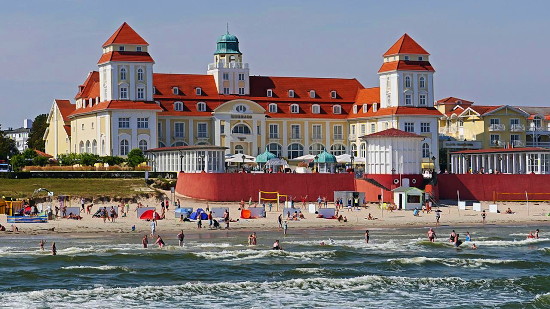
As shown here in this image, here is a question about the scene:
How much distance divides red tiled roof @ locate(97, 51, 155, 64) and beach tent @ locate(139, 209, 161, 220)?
1242 inches

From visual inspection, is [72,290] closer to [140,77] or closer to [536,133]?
[140,77]

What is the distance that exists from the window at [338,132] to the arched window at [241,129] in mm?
9746

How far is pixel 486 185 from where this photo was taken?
96.8 meters

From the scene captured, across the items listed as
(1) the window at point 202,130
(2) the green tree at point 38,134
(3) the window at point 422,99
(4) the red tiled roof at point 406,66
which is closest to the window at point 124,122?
(1) the window at point 202,130

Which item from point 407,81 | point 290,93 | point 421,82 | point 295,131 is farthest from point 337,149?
point 421,82

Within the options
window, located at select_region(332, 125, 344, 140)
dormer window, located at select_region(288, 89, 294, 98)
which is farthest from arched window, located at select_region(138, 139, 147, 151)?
window, located at select_region(332, 125, 344, 140)

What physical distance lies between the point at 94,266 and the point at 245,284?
912 centimetres

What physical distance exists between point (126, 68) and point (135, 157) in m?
11.4

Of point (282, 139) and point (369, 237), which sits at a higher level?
point (282, 139)

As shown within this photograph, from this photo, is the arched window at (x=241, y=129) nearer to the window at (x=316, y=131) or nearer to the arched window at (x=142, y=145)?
the window at (x=316, y=131)

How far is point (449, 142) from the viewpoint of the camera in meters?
117

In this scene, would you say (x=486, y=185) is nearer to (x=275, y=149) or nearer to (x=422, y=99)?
(x=422, y=99)

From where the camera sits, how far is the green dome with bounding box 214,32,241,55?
116812 millimetres

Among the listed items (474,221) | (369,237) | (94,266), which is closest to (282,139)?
(474,221)
